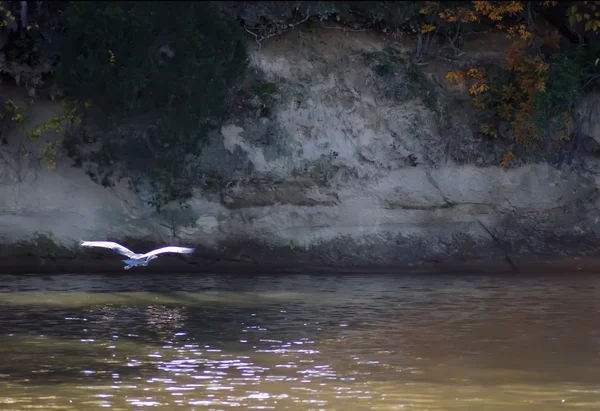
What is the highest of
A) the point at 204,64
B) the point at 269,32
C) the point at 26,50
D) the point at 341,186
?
the point at 269,32

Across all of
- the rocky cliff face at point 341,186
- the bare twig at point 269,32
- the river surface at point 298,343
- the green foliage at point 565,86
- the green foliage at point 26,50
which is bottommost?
the river surface at point 298,343

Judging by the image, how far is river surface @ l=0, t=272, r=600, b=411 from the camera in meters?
8.23

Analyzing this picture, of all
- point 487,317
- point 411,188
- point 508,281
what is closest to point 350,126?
point 411,188

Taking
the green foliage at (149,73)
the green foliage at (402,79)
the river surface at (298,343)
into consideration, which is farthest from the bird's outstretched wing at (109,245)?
the green foliage at (402,79)

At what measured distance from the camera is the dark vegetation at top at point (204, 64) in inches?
658

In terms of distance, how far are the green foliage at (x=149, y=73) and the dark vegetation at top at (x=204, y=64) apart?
20 mm

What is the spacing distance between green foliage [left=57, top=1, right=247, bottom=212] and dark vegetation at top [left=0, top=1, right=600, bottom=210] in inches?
0.8

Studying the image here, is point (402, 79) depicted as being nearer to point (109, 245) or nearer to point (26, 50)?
point (26, 50)

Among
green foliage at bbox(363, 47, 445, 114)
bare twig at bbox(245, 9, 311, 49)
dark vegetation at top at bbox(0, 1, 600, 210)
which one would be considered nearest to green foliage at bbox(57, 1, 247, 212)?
dark vegetation at top at bbox(0, 1, 600, 210)

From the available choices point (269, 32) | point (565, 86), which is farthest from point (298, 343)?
point (565, 86)

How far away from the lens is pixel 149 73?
16703mm

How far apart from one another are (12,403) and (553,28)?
13.7m

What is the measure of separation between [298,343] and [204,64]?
7.39m

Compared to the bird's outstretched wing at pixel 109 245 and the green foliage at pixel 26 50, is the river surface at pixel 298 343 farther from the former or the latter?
the green foliage at pixel 26 50
